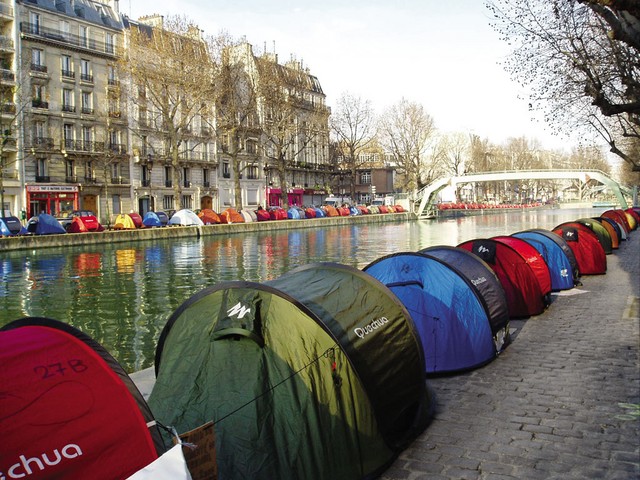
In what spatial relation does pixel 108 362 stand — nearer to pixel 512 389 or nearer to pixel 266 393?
pixel 266 393

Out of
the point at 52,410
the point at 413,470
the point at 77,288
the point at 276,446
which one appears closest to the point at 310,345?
the point at 276,446

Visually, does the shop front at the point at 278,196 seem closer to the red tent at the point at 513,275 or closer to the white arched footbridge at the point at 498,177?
the white arched footbridge at the point at 498,177

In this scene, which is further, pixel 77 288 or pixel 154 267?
pixel 154 267

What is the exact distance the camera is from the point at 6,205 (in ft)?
167

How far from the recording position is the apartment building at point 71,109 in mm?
52688

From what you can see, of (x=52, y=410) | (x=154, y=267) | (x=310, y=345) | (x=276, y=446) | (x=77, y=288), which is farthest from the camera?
(x=154, y=267)

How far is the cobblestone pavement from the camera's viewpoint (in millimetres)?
5469

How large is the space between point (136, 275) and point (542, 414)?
17.9 meters

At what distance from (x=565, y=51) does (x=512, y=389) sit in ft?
58.6

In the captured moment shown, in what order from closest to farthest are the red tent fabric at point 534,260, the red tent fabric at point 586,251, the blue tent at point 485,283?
the blue tent at point 485,283 < the red tent fabric at point 534,260 < the red tent fabric at point 586,251

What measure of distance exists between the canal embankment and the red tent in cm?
2646

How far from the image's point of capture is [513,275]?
12.0 metres

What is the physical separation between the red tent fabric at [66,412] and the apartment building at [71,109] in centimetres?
4898

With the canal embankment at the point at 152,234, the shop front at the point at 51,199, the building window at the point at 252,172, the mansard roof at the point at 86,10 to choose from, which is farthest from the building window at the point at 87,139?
the building window at the point at 252,172
